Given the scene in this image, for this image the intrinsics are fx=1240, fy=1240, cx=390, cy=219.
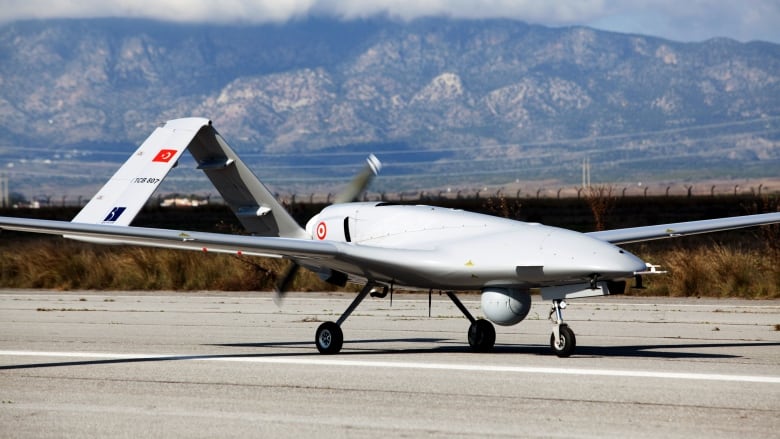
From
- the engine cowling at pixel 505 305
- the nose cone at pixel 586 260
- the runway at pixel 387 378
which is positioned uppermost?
the nose cone at pixel 586 260

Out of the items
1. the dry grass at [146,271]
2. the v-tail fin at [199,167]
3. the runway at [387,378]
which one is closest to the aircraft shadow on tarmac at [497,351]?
the runway at [387,378]

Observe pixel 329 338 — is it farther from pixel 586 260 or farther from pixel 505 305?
pixel 586 260

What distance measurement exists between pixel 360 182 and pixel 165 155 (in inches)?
120

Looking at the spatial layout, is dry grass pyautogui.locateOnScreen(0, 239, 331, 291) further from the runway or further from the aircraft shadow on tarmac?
the aircraft shadow on tarmac

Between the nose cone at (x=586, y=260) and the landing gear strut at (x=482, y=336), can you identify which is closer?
the nose cone at (x=586, y=260)

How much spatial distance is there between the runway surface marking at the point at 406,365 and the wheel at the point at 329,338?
2.42 ft

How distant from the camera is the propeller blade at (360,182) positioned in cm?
1920

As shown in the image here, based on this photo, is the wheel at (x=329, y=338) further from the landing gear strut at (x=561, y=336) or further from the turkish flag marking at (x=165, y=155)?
the turkish flag marking at (x=165, y=155)

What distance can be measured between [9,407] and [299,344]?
7.48 m

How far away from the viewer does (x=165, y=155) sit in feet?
61.1

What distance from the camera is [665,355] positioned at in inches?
658

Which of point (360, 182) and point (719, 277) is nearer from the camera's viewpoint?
point (360, 182)

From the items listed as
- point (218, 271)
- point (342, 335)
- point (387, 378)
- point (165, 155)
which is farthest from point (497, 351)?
point (218, 271)

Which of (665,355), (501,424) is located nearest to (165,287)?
(665,355)
